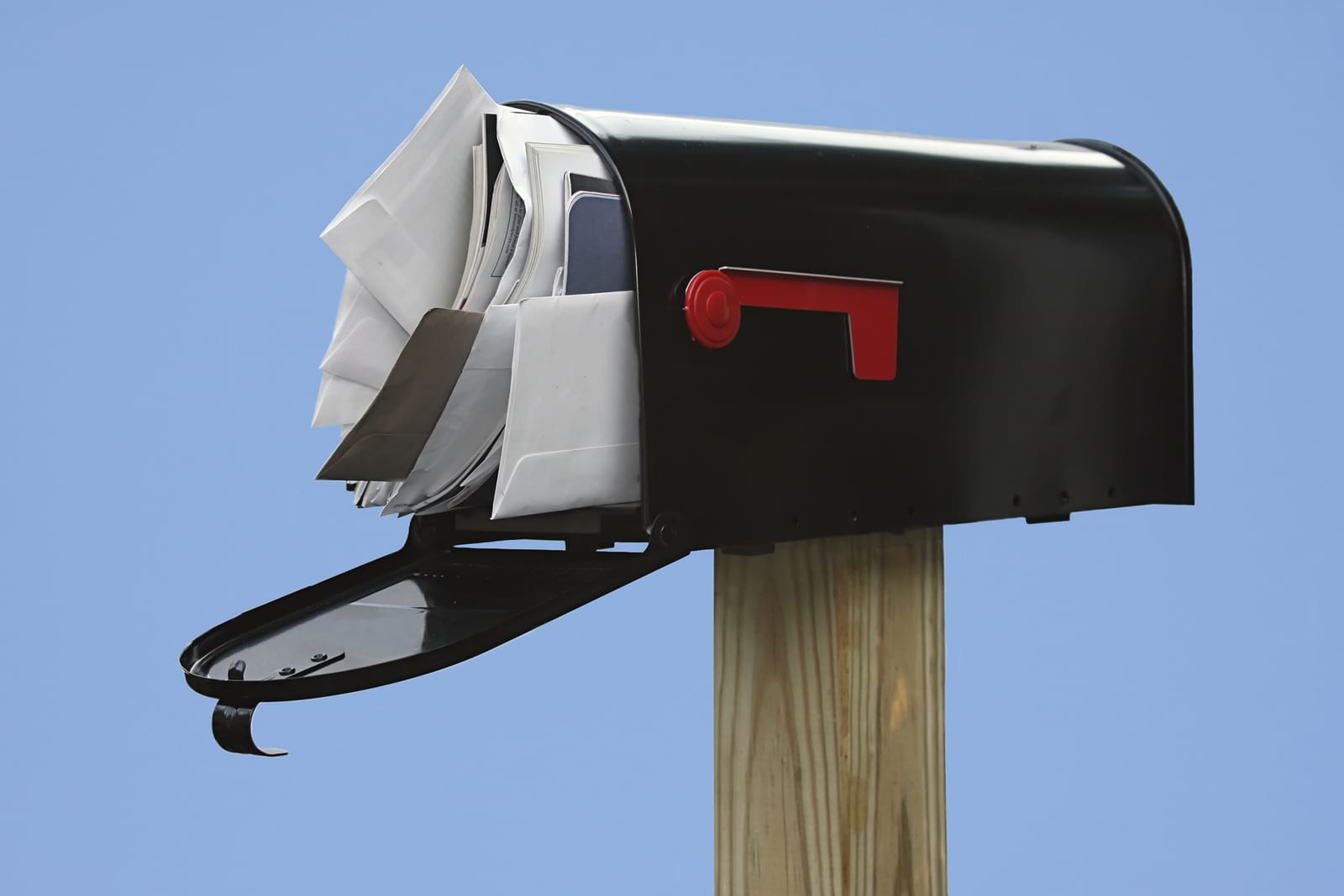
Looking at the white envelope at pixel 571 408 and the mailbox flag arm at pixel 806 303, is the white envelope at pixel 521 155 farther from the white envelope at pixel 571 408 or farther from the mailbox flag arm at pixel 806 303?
the mailbox flag arm at pixel 806 303

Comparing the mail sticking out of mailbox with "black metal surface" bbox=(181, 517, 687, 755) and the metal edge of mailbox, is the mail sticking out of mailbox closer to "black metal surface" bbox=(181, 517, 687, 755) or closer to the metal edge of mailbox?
"black metal surface" bbox=(181, 517, 687, 755)

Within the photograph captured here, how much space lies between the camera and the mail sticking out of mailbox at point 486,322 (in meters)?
1.71

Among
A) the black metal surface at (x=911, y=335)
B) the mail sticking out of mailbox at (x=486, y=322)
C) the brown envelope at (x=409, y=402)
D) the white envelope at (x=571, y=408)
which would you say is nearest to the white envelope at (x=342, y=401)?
the mail sticking out of mailbox at (x=486, y=322)

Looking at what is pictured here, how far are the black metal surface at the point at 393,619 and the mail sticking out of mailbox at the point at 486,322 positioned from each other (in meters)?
0.10

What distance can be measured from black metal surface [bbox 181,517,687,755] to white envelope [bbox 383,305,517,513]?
12 centimetres

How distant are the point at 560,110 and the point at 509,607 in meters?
0.52

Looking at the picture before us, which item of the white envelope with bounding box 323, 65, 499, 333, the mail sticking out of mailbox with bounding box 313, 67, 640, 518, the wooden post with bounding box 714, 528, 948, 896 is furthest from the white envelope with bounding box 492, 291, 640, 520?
the wooden post with bounding box 714, 528, 948, 896

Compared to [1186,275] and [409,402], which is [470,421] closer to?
[409,402]

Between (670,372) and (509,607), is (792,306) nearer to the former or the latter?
(670,372)

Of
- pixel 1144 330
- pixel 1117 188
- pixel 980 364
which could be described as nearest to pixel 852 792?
pixel 980 364

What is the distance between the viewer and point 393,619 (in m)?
1.82

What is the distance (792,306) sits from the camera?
1.88 m

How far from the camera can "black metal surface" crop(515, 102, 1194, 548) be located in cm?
178

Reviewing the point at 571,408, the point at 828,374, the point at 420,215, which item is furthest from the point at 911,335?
the point at 420,215
